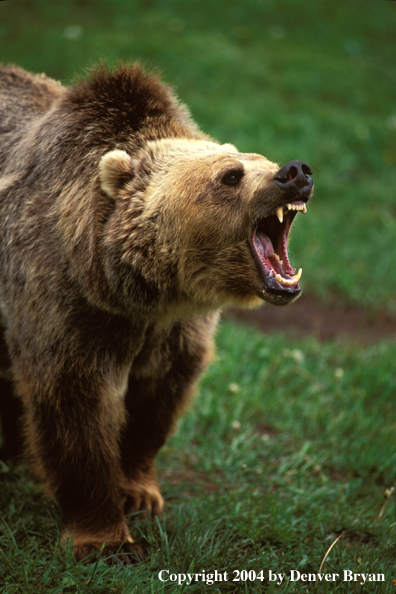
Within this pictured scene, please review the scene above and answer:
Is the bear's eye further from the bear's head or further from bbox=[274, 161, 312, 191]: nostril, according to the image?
bbox=[274, 161, 312, 191]: nostril

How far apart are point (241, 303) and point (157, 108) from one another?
1.03m

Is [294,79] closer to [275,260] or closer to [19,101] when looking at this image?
[19,101]

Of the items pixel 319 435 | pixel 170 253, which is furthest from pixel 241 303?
pixel 319 435

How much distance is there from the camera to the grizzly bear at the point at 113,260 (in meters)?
2.60

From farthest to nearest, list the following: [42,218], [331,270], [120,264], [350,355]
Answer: [331,270], [350,355], [42,218], [120,264]

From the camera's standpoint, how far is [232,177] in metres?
2.59

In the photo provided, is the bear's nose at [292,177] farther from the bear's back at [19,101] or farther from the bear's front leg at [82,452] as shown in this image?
the bear's back at [19,101]

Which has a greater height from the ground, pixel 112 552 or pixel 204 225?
pixel 204 225

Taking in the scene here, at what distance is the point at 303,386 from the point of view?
4.71m

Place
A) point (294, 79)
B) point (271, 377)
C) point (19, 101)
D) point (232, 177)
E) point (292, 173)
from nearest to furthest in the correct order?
point (292, 173) → point (232, 177) → point (19, 101) → point (271, 377) → point (294, 79)

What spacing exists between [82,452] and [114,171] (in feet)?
4.09

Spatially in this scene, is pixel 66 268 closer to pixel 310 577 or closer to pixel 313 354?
pixel 310 577

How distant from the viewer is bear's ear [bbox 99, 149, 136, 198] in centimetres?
268

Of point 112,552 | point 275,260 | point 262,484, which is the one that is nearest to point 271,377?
point 262,484
